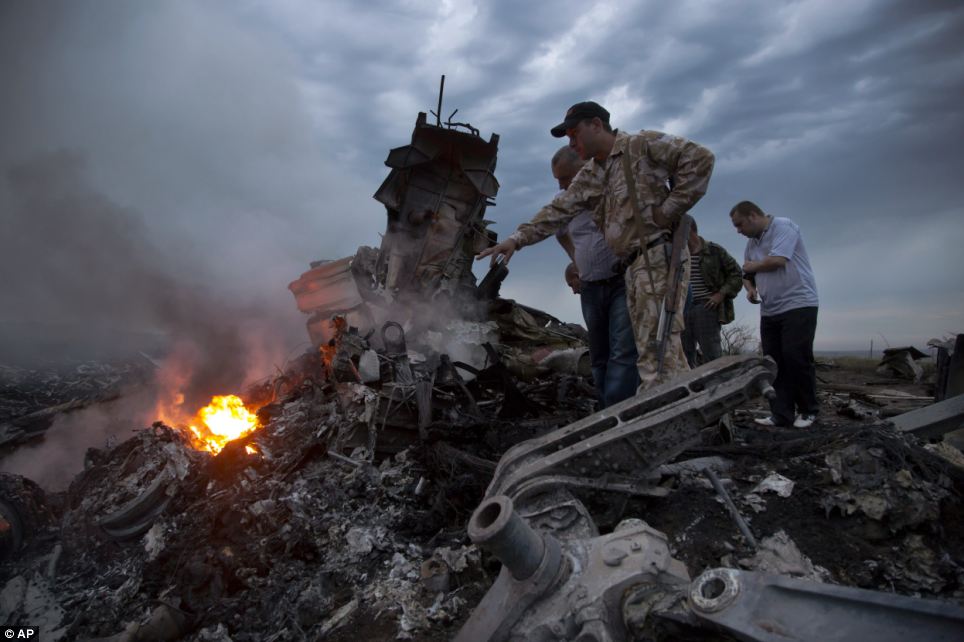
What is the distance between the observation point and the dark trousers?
11.8ft

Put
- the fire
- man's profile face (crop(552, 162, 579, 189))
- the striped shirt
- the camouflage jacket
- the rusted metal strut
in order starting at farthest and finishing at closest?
the fire, man's profile face (crop(552, 162, 579, 189)), the striped shirt, the camouflage jacket, the rusted metal strut

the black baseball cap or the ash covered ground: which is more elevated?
the black baseball cap

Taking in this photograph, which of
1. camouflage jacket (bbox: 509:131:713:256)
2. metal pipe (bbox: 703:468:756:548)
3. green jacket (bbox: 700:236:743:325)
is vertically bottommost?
metal pipe (bbox: 703:468:756:548)

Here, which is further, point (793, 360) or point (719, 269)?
point (719, 269)

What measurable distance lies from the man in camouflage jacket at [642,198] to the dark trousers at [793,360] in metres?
1.23

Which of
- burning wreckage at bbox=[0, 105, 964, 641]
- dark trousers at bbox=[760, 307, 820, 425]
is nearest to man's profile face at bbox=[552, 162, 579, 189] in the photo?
burning wreckage at bbox=[0, 105, 964, 641]

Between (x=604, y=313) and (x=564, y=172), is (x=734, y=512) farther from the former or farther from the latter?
(x=564, y=172)

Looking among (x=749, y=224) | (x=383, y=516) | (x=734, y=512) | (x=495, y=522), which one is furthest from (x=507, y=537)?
(x=749, y=224)

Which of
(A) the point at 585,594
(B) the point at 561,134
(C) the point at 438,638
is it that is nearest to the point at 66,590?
(C) the point at 438,638

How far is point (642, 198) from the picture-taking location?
3090mm

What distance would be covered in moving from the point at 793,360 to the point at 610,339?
1.46 meters

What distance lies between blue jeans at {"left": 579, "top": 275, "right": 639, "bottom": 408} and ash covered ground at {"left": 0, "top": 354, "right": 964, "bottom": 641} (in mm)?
573

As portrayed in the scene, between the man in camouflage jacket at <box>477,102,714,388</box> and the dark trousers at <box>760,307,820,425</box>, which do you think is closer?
the man in camouflage jacket at <box>477,102,714,388</box>

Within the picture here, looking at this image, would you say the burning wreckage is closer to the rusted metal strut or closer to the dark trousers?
the rusted metal strut
